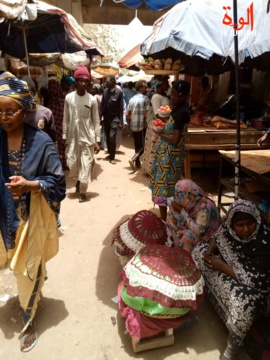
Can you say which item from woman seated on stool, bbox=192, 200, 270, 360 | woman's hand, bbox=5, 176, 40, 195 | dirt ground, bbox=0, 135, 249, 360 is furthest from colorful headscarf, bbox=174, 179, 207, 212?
woman's hand, bbox=5, 176, 40, 195

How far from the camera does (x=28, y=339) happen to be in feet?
7.50

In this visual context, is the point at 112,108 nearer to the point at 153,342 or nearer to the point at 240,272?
the point at 240,272

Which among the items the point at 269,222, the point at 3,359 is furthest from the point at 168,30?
the point at 3,359

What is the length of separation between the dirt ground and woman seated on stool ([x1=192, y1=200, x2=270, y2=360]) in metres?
0.29

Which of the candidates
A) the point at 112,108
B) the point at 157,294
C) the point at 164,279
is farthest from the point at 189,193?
the point at 112,108

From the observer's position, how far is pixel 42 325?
2.48 m

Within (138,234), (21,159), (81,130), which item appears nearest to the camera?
(21,159)

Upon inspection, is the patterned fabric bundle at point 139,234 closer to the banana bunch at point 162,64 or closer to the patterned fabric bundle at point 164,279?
the patterned fabric bundle at point 164,279

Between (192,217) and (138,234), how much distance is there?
0.61m

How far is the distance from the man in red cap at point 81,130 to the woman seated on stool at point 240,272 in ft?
9.80

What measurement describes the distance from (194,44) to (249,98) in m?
5.44

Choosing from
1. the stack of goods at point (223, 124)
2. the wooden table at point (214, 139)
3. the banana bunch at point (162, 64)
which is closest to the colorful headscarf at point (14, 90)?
the banana bunch at point (162, 64)

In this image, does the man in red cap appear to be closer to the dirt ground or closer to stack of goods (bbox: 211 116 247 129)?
the dirt ground

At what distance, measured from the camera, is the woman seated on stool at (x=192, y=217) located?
298 cm
